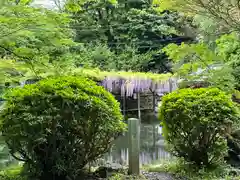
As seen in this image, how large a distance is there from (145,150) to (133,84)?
6470mm

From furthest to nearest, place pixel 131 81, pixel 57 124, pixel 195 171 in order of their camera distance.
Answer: pixel 131 81 < pixel 195 171 < pixel 57 124

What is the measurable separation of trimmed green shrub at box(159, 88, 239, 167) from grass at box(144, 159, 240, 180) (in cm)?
12

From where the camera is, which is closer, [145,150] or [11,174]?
[11,174]

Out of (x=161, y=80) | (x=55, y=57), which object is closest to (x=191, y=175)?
(x=55, y=57)

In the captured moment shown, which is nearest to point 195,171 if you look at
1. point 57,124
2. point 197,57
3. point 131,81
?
point 197,57

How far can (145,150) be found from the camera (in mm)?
7938

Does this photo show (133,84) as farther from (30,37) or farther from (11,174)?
(30,37)

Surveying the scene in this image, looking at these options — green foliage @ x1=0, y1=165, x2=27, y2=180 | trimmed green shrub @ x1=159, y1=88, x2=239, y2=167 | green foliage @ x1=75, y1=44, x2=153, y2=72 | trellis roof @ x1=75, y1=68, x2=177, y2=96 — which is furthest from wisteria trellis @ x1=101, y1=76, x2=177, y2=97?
green foliage @ x1=0, y1=165, x2=27, y2=180

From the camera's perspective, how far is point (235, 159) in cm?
507

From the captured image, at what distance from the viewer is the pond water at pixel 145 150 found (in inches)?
258

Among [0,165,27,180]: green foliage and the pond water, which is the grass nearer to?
the pond water

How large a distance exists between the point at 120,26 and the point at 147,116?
19.3 feet

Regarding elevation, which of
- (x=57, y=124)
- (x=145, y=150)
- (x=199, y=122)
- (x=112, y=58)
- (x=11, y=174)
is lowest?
(x=145, y=150)

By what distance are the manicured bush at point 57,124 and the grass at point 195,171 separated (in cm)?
123
